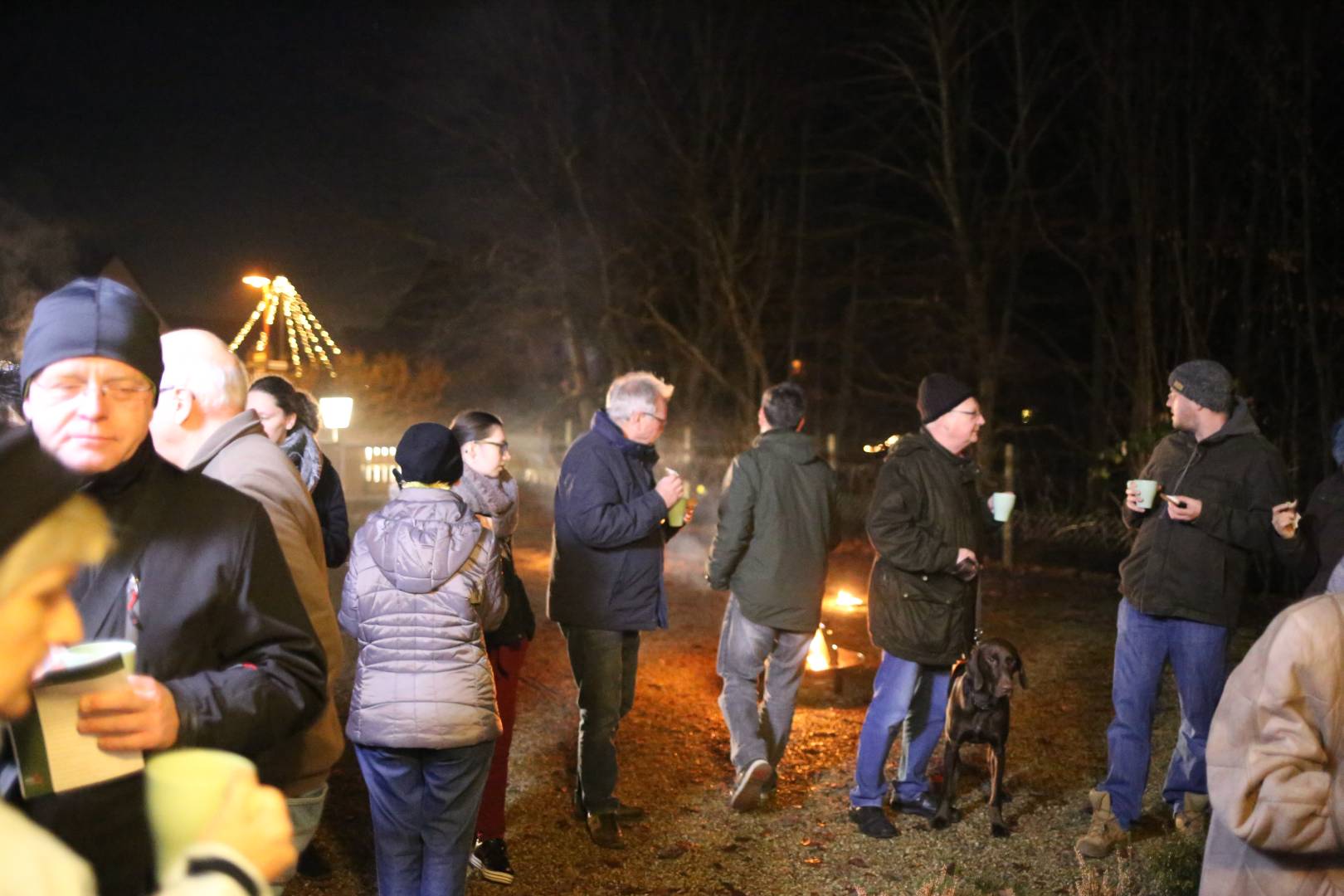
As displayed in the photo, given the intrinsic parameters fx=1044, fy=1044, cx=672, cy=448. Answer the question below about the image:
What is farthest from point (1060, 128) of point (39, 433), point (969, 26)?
point (39, 433)

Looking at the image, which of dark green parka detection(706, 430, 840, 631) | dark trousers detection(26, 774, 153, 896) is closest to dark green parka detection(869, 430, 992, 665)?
dark green parka detection(706, 430, 840, 631)

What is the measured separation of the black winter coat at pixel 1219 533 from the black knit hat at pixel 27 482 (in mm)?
4646

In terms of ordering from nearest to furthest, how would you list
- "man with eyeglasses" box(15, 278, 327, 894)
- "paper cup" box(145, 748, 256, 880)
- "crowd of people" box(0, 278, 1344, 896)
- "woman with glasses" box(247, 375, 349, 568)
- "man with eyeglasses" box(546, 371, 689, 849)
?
1. "paper cup" box(145, 748, 256, 880)
2. "crowd of people" box(0, 278, 1344, 896)
3. "man with eyeglasses" box(15, 278, 327, 894)
4. "woman with glasses" box(247, 375, 349, 568)
5. "man with eyeglasses" box(546, 371, 689, 849)

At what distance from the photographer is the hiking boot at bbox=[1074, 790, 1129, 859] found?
483 centimetres

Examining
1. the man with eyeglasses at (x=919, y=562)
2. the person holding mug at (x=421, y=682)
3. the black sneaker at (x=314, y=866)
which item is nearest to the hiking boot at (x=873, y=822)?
the man with eyeglasses at (x=919, y=562)

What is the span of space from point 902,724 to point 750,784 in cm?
84

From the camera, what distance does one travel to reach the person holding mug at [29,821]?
1.27m

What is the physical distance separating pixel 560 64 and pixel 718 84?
2.95m

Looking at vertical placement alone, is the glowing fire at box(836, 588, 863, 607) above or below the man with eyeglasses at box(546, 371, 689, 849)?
below

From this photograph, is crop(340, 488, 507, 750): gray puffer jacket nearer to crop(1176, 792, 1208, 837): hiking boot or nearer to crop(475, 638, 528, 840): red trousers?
crop(475, 638, 528, 840): red trousers

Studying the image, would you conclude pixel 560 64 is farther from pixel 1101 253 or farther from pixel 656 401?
pixel 656 401

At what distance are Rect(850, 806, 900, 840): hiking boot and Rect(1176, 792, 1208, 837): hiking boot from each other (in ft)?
4.52

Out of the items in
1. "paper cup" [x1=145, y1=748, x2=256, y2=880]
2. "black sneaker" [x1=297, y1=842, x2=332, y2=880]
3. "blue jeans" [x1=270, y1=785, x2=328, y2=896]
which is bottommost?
"black sneaker" [x1=297, y1=842, x2=332, y2=880]

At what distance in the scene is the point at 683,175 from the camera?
1858 cm
